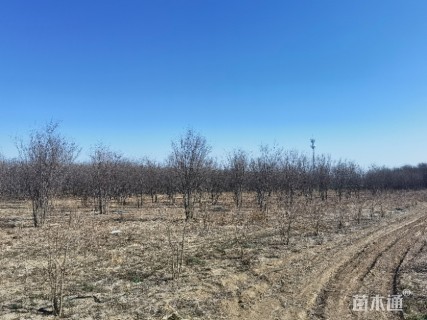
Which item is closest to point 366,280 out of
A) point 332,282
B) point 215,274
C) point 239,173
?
point 332,282

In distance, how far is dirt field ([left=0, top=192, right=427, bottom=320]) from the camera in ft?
21.1

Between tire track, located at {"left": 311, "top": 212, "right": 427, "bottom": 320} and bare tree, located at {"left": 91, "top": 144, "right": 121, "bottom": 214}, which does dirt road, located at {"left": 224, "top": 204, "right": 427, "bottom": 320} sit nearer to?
tire track, located at {"left": 311, "top": 212, "right": 427, "bottom": 320}

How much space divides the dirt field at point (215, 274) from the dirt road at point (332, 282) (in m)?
0.02

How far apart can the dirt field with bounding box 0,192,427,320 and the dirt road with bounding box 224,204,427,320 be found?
19 millimetres

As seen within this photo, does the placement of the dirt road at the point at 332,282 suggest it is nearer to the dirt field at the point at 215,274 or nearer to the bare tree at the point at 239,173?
the dirt field at the point at 215,274

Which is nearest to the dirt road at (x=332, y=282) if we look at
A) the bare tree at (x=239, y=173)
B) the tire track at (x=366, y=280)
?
the tire track at (x=366, y=280)

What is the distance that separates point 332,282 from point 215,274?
2417 millimetres

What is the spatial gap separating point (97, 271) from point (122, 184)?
75.5 feet

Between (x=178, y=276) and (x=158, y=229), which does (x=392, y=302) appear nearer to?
(x=178, y=276)

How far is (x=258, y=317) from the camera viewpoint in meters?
6.30

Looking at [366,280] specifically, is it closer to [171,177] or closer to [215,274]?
[215,274]

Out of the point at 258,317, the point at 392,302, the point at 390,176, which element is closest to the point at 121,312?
the point at 258,317

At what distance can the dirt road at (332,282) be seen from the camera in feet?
21.3

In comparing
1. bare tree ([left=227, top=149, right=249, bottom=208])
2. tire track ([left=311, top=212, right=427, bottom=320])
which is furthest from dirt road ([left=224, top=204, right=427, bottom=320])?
bare tree ([left=227, top=149, right=249, bottom=208])
